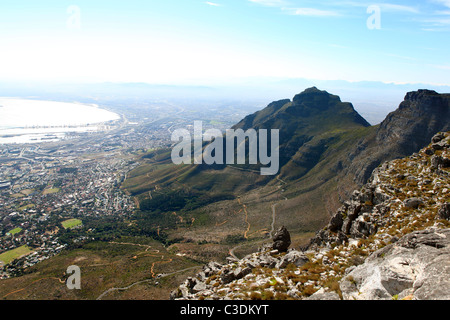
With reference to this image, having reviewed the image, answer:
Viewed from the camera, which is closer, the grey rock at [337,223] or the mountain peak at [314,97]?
the grey rock at [337,223]

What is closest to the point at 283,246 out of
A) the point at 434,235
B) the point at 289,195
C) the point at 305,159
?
the point at 434,235

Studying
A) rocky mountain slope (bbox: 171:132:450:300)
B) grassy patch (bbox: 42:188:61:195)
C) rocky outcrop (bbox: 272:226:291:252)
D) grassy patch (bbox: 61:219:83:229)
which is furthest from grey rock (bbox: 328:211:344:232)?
grassy patch (bbox: 42:188:61:195)

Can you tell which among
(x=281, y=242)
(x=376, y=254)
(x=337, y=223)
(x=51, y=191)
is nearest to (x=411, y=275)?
(x=376, y=254)

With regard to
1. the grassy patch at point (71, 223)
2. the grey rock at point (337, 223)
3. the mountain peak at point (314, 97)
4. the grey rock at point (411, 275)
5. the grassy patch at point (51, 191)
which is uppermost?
the mountain peak at point (314, 97)

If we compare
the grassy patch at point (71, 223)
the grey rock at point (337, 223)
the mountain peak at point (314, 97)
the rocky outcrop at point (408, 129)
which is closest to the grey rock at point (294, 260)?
the grey rock at point (337, 223)

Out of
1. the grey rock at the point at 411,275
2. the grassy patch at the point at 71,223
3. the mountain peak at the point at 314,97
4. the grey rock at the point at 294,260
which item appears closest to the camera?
the grey rock at the point at 411,275

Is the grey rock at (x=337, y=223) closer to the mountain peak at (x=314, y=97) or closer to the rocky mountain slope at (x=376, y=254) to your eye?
the rocky mountain slope at (x=376, y=254)

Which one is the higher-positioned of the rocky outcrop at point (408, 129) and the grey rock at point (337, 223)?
the rocky outcrop at point (408, 129)

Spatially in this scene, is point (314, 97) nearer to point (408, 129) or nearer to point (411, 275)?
point (408, 129)
